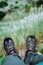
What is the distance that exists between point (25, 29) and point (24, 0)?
0.34m

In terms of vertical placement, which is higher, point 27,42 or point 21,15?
point 21,15

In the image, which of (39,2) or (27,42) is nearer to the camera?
(27,42)

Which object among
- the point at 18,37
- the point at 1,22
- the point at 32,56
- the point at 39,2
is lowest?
the point at 32,56

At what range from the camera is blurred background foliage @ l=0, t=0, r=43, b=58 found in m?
2.49

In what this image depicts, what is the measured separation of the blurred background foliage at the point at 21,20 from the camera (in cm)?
249

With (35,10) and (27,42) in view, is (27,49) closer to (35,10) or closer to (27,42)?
(27,42)

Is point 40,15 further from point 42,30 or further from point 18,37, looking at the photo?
point 18,37

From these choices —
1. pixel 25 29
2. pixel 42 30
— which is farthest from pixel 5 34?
pixel 42 30

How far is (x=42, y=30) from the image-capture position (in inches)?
102

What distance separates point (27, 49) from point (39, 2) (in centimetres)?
52

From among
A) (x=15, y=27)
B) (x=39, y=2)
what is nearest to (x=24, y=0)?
(x=39, y=2)

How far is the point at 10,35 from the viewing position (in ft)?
8.15

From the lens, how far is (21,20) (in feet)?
8.43

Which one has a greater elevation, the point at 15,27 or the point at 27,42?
the point at 15,27
